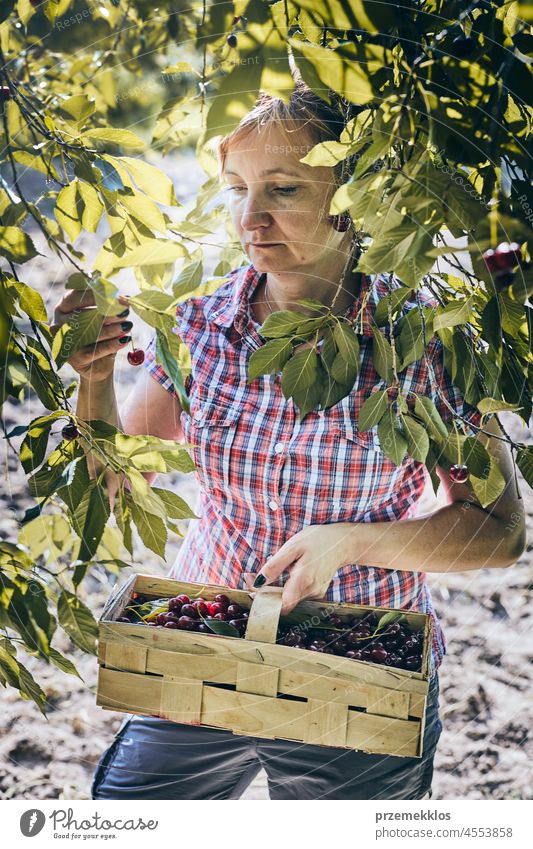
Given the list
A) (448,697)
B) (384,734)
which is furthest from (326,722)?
(448,697)

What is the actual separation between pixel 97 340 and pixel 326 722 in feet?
1.03

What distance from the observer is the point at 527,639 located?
130 cm

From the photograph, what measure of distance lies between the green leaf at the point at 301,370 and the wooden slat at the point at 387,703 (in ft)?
0.72

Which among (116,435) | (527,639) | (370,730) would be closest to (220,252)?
(116,435)

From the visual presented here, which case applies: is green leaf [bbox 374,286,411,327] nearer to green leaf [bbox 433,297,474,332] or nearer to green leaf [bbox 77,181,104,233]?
green leaf [bbox 433,297,474,332]

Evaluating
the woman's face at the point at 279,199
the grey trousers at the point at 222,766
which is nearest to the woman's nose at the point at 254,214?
the woman's face at the point at 279,199

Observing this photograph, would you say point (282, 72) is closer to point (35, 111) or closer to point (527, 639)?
point (35, 111)

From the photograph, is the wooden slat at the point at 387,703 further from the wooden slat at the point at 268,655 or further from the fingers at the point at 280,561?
the fingers at the point at 280,561

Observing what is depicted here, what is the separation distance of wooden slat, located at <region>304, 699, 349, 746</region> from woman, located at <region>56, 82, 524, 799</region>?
0.10 meters

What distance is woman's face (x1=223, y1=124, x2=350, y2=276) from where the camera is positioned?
1.83 feet

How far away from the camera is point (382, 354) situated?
0.57 metres

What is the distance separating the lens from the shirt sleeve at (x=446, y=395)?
0.63 meters

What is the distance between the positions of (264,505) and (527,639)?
2.68ft

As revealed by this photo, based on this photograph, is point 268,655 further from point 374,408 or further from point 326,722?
point 374,408
